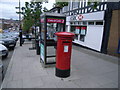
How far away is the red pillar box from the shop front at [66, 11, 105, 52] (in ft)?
16.0

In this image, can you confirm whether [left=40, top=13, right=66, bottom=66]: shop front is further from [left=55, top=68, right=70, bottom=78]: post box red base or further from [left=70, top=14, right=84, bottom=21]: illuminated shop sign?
[left=70, top=14, right=84, bottom=21]: illuminated shop sign

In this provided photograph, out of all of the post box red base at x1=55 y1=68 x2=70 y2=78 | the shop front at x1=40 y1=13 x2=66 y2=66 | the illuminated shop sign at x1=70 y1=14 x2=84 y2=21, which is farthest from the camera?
the illuminated shop sign at x1=70 y1=14 x2=84 y2=21

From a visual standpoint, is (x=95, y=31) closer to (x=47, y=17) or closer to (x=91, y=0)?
(x=91, y=0)

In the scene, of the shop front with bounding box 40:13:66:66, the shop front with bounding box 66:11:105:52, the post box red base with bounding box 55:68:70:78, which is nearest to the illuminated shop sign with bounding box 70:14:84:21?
the shop front with bounding box 66:11:105:52

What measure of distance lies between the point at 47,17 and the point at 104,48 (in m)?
5.17

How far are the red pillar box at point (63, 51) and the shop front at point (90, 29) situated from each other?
488 cm

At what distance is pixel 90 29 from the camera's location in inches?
354

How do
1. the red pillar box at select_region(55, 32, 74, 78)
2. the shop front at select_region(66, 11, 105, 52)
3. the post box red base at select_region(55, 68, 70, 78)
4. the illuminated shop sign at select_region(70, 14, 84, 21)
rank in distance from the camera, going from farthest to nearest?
1. the illuminated shop sign at select_region(70, 14, 84, 21)
2. the shop front at select_region(66, 11, 105, 52)
3. the post box red base at select_region(55, 68, 70, 78)
4. the red pillar box at select_region(55, 32, 74, 78)

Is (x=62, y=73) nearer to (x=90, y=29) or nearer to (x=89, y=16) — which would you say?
(x=90, y=29)

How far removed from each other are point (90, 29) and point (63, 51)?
6014mm

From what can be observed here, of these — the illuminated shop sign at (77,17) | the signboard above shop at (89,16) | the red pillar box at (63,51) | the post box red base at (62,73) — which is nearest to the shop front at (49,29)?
the red pillar box at (63,51)

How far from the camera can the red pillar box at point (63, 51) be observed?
372 cm

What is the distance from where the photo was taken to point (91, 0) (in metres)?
4.04

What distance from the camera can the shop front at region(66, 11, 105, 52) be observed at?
25.7ft
